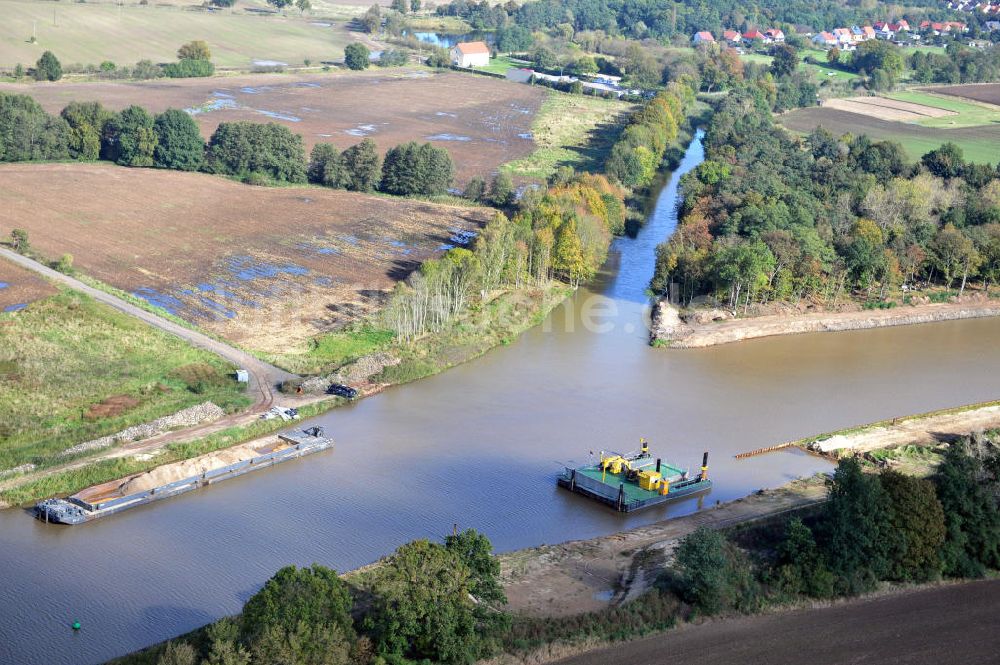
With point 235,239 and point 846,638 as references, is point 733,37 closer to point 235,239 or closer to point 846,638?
point 235,239

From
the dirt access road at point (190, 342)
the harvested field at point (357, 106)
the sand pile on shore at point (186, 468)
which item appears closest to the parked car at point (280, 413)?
the dirt access road at point (190, 342)

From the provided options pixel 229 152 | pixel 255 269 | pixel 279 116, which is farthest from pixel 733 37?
pixel 255 269

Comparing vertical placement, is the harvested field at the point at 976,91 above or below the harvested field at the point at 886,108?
above

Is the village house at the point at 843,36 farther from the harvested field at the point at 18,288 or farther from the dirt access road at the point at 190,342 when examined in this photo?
the harvested field at the point at 18,288

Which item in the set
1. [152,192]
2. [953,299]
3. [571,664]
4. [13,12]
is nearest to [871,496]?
[571,664]

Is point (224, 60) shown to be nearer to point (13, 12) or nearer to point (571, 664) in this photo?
point (13, 12)

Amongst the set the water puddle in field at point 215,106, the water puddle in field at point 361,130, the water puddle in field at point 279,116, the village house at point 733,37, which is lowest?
the water puddle in field at point 361,130
